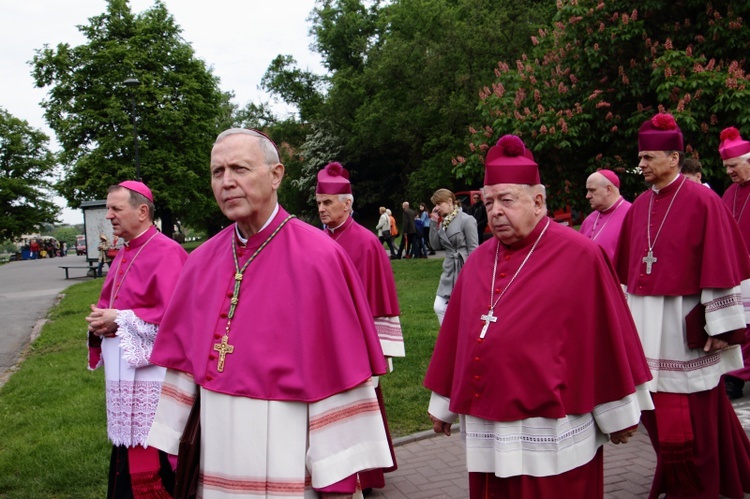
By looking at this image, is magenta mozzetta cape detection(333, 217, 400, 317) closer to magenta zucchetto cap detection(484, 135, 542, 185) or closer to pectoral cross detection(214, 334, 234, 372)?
magenta zucchetto cap detection(484, 135, 542, 185)

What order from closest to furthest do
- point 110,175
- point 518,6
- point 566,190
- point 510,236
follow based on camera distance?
1. point 510,236
2. point 566,190
3. point 518,6
4. point 110,175

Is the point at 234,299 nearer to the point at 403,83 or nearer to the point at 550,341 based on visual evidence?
the point at 550,341

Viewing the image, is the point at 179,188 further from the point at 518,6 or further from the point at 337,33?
the point at 518,6

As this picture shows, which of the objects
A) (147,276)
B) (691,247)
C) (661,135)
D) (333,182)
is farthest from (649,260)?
(147,276)

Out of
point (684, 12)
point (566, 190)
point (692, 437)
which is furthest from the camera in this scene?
point (566, 190)

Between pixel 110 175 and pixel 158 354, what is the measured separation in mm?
37936

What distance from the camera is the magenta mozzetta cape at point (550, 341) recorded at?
11.4 ft

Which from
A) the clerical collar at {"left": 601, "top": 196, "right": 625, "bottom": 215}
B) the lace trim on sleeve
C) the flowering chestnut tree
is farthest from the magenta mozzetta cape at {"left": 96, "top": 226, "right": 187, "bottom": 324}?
the flowering chestnut tree

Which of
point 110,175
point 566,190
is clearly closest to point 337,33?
point 110,175

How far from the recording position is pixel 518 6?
2795 centimetres

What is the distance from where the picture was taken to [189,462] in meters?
3.17

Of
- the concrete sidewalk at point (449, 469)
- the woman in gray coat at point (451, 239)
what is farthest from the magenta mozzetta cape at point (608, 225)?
the woman in gray coat at point (451, 239)

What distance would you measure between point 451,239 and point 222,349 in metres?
6.03

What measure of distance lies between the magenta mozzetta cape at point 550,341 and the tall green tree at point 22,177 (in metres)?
68.5
